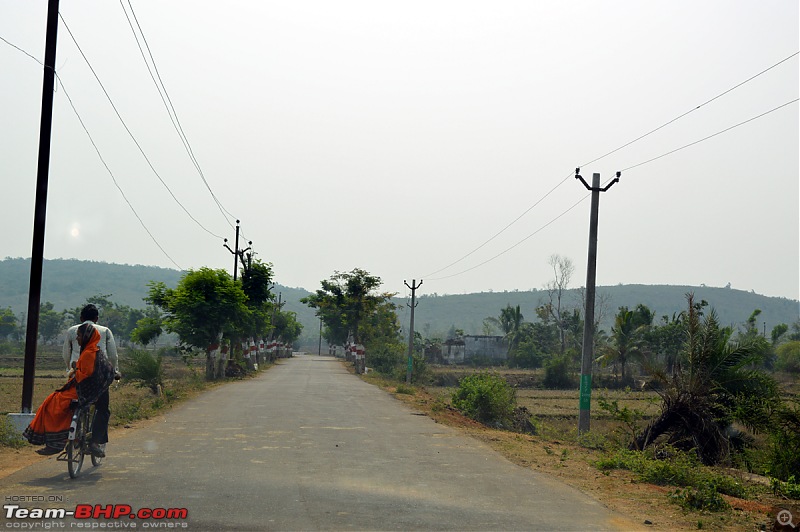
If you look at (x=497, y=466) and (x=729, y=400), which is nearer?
(x=497, y=466)

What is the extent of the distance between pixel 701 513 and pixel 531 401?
42333mm

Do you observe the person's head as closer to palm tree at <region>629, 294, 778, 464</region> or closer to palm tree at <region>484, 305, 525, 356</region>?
palm tree at <region>629, 294, 778, 464</region>

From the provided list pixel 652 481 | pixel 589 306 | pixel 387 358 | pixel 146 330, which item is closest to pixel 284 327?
pixel 387 358

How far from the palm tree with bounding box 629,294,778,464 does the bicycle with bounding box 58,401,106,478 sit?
435 inches

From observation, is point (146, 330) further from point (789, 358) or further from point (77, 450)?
point (789, 358)

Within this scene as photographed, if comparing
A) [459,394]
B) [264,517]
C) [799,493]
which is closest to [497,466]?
[799,493]

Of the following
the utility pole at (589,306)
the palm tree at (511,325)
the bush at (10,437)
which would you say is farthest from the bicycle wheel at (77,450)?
the palm tree at (511,325)

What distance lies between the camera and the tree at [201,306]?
109ft

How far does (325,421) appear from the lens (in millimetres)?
17141

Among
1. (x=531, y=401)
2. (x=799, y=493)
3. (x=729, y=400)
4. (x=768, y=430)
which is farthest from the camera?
(x=531, y=401)

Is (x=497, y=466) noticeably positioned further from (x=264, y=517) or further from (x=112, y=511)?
(x=112, y=511)

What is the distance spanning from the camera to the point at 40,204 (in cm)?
1337

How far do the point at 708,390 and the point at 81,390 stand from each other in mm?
12424

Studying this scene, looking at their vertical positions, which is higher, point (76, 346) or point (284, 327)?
point (76, 346)
